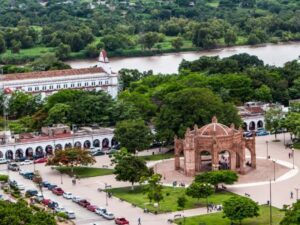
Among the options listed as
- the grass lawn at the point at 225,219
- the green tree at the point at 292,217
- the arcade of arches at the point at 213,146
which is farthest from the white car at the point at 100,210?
the green tree at the point at 292,217

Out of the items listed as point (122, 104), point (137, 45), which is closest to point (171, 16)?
point (137, 45)

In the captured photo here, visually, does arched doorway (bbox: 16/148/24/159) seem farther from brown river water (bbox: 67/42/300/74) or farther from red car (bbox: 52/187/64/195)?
brown river water (bbox: 67/42/300/74)

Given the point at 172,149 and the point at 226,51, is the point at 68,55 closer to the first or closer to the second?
the point at 226,51

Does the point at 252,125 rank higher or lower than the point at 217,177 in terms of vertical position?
lower

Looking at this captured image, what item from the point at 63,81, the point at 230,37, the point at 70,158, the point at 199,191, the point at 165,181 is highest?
the point at 63,81

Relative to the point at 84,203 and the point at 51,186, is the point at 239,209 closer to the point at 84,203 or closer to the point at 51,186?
the point at 84,203

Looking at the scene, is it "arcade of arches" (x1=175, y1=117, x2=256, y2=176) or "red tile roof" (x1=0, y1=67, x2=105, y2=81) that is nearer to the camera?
"arcade of arches" (x1=175, y1=117, x2=256, y2=176)

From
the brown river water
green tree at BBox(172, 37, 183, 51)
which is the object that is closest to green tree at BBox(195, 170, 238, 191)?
the brown river water

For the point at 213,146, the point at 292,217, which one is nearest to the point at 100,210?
the point at 213,146
